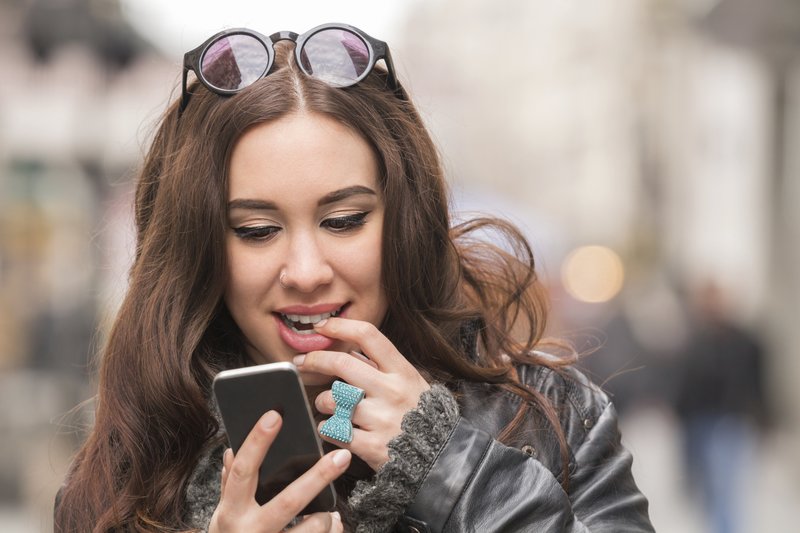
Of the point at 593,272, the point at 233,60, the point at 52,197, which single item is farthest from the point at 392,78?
the point at 593,272

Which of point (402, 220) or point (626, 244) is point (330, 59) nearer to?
point (402, 220)

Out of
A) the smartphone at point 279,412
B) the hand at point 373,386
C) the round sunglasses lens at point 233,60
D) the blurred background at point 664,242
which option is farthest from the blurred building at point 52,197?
the smartphone at point 279,412

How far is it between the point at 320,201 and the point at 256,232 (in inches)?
7.1

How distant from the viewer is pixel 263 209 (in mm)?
2330

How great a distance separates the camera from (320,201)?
90.7 inches

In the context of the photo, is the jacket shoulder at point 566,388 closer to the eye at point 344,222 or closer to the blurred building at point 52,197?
the eye at point 344,222

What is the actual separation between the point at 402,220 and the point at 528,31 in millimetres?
85016

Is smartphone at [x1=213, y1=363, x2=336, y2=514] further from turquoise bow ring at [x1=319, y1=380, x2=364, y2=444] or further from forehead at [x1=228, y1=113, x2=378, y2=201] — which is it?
forehead at [x1=228, y1=113, x2=378, y2=201]

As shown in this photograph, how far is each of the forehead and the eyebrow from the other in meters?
0.01

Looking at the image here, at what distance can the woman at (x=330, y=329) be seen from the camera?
218cm

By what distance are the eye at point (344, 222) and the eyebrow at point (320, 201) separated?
0.15 ft

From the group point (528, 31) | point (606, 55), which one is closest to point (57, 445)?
point (606, 55)

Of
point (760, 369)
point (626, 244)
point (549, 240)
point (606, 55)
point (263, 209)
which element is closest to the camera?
point (263, 209)

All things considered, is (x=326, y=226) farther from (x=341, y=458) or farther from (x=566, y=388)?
(x=566, y=388)
